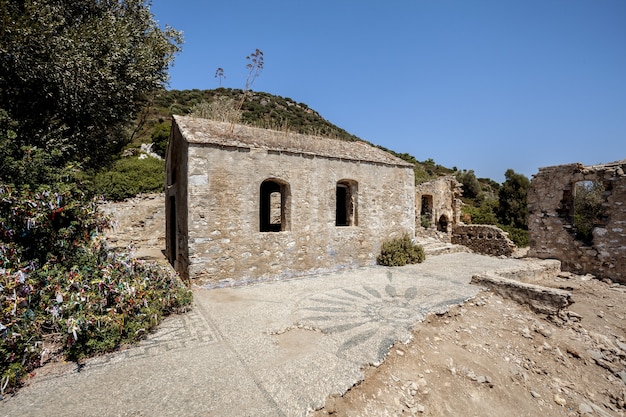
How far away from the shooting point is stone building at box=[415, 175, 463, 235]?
19.2 metres

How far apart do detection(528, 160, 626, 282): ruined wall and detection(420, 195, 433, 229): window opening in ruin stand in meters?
6.83

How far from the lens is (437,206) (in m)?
19.4

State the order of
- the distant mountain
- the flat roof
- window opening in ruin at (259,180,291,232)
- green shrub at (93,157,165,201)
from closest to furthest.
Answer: the flat roof, window opening in ruin at (259,180,291,232), green shrub at (93,157,165,201), the distant mountain

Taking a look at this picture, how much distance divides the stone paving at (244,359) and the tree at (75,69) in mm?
4874

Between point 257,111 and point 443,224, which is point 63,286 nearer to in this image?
point 443,224

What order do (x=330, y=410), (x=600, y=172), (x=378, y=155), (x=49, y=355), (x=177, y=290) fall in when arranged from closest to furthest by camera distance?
1. (x=330, y=410)
2. (x=49, y=355)
3. (x=177, y=290)
4. (x=600, y=172)
5. (x=378, y=155)

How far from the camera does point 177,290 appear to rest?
20.4 ft

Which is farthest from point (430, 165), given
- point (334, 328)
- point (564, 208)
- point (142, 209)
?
point (334, 328)

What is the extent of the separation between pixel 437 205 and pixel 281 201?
13.6 meters

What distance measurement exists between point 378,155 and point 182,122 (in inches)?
288

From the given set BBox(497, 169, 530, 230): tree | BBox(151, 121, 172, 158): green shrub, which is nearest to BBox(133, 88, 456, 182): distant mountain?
BBox(151, 121, 172, 158): green shrub

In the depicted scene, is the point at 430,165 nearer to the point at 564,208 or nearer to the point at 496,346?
the point at 564,208

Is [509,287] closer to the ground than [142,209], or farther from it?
closer to the ground

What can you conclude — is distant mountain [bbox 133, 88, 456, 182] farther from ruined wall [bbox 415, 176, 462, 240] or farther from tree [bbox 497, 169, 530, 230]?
ruined wall [bbox 415, 176, 462, 240]
